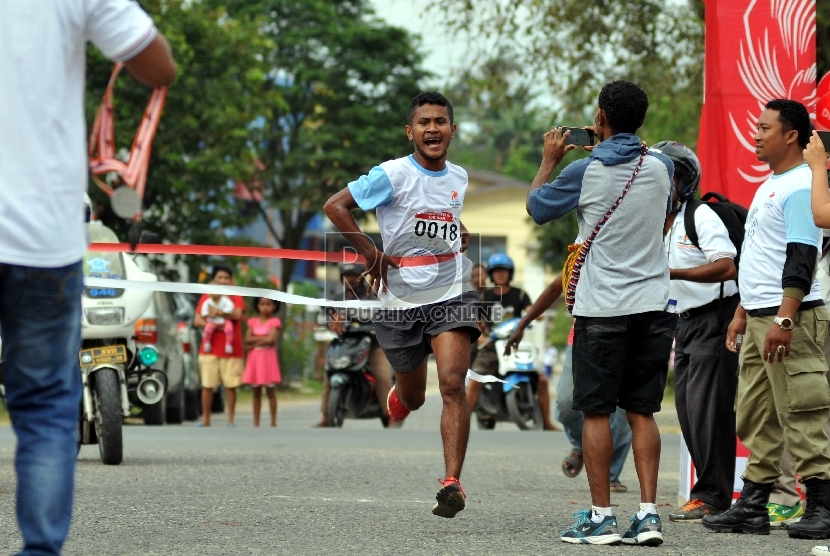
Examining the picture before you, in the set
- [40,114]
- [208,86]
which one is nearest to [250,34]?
[208,86]

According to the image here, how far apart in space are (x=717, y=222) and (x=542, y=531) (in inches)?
78.1

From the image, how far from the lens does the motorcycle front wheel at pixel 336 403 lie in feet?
56.3

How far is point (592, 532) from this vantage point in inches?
250

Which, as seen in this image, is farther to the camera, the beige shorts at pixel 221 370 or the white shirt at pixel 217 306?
the beige shorts at pixel 221 370

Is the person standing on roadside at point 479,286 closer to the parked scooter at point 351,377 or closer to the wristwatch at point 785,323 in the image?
the parked scooter at point 351,377

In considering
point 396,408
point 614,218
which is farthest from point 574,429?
point 614,218

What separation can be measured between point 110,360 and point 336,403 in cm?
680

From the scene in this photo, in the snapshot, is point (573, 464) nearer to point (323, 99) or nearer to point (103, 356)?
point (103, 356)

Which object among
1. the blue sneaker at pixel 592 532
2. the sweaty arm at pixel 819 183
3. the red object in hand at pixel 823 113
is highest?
the red object in hand at pixel 823 113

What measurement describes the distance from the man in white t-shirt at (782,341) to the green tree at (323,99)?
38.8m

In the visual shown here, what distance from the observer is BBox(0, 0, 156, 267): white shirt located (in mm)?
3939

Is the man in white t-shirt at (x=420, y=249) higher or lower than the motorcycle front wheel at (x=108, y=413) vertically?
higher

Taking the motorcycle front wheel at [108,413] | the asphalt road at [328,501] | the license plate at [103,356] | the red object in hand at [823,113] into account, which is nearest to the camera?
the asphalt road at [328,501]

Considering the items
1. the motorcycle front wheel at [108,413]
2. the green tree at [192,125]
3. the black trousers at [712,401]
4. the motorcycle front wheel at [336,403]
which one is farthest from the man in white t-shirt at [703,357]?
the green tree at [192,125]
